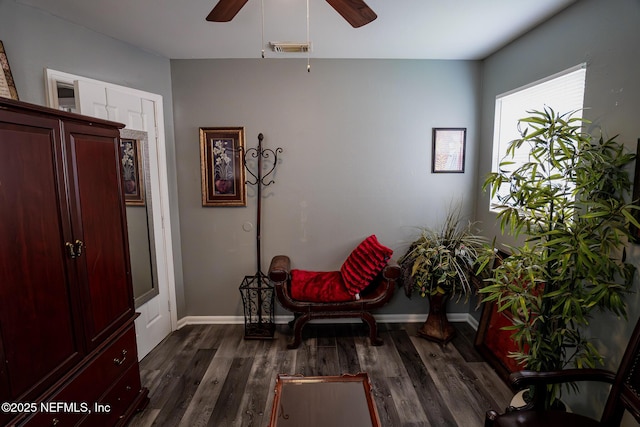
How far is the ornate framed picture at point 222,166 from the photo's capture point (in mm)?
3029

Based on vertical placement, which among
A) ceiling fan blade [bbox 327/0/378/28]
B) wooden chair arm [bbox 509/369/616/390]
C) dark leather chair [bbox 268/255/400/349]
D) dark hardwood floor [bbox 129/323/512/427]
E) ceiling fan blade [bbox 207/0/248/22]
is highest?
ceiling fan blade [bbox 207/0/248/22]

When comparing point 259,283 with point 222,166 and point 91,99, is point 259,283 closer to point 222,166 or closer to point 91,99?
point 222,166

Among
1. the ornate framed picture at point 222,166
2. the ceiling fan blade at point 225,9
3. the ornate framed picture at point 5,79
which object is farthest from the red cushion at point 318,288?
the ornate framed picture at point 5,79

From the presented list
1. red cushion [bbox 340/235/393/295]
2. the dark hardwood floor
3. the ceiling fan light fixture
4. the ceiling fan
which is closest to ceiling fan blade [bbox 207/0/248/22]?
the ceiling fan

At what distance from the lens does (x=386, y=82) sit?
3018 millimetres

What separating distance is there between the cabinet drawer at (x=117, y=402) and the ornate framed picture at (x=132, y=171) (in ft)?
4.30

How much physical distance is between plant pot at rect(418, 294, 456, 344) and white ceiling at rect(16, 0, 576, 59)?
221cm

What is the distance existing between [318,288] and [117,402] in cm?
163

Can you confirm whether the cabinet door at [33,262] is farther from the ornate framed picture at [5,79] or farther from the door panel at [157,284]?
the door panel at [157,284]

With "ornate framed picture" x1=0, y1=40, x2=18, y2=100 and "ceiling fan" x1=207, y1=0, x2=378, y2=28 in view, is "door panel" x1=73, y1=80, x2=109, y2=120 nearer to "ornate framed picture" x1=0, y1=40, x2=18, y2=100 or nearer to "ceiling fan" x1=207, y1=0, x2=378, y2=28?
"ornate framed picture" x1=0, y1=40, x2=18, y2=100

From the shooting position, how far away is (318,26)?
2262 millimetres

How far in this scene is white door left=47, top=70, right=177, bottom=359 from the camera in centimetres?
235

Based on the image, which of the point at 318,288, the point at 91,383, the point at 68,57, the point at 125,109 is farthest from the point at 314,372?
the point at 68,57

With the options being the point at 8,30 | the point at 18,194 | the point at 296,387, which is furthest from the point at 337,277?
the point at 8,30
